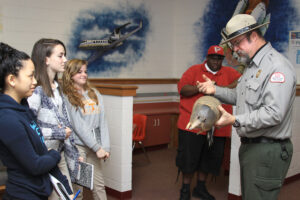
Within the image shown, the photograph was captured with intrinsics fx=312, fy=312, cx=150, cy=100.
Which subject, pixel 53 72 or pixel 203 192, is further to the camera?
pixel 203 192

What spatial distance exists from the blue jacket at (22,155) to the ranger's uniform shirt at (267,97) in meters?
1.17

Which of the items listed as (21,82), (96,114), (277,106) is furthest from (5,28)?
(277,106)

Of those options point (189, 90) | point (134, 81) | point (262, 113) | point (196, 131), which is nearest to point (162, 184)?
point (196, 131)

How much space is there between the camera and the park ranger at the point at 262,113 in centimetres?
185

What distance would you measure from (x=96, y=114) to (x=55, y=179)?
1.05 m

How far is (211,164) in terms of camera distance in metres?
3.37

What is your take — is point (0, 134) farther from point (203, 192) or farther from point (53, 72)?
point (203, 192)

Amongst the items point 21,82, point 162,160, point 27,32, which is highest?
point 27,32

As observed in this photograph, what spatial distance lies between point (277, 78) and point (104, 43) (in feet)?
12.0

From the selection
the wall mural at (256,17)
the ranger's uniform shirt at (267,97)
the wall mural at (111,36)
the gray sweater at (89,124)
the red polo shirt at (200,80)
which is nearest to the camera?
the ranger's uniform shirt at (267,97)

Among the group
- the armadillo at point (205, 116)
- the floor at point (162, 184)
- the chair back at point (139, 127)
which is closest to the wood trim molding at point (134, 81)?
the chair back at point (139, 127)

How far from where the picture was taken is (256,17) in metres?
4.79

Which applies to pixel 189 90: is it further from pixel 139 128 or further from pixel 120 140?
pixel 139 128

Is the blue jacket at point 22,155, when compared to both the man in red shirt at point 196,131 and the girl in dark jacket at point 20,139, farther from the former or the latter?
the man in red shirt at point 196,131
